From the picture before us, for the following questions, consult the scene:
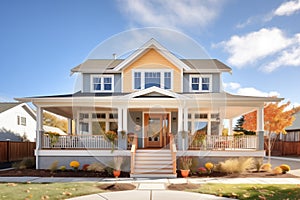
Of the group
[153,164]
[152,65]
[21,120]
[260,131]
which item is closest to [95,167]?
[153,164]

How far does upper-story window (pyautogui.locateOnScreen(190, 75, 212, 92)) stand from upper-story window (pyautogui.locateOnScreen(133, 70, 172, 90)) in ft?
5.23

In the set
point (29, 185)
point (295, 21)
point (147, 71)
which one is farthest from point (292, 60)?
point (29, 185)

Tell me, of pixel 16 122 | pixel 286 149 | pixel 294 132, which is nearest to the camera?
pixel 16 122

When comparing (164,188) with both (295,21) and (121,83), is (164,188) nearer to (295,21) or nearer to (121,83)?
(121,83)

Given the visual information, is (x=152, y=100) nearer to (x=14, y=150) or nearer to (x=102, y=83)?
(x=102, y=83)

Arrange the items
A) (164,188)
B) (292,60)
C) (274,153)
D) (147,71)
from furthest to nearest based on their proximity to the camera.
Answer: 1. (274,153)
2. (292,60)
3. (147,71)
4. (164,188)

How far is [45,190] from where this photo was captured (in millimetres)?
7785

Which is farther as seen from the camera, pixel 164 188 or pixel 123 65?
pixel 123 65

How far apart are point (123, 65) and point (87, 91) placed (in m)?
2.92

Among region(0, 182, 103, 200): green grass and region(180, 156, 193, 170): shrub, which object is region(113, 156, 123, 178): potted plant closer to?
region(0, 182, 103, 200): green grass

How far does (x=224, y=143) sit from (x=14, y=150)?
632 inches

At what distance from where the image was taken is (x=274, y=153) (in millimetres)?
26359

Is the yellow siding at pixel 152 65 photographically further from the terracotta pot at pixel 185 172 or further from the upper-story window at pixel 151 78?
the terracotta pot at pixel 185 172

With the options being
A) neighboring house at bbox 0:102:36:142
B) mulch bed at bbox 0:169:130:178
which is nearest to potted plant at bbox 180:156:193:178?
mulch bed at bbox 0:169:130:178
